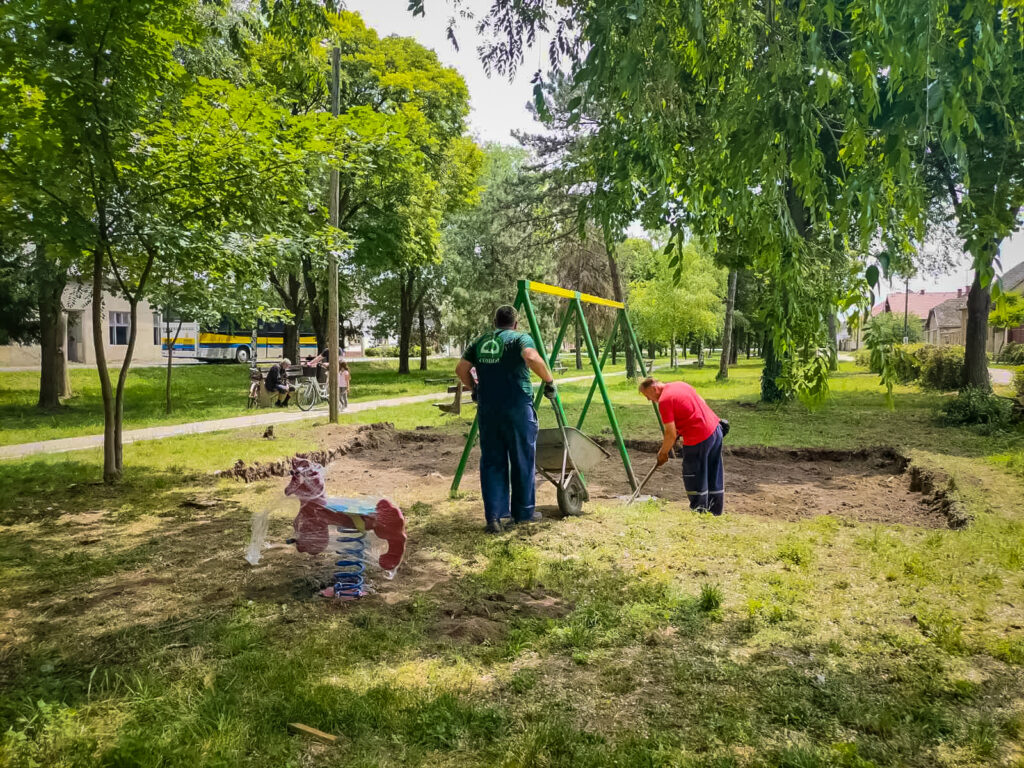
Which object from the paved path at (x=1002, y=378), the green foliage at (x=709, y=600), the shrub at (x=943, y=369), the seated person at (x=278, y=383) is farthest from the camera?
the paved path at (x=1002, y=378)

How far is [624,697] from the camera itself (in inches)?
116

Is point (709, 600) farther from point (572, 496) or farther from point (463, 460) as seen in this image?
point (463, 460)

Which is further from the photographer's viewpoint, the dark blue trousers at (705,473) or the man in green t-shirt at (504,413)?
the dark blue trousers at (705,473)

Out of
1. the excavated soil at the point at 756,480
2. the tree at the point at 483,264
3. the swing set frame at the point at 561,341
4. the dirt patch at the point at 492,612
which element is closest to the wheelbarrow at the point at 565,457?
the swing set frame at the point at 561,341

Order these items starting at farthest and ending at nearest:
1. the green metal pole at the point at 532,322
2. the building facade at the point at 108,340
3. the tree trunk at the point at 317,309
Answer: the building facade at the point at 108,340, the tree trunk at the point at 317,309, the green metal pole at the point at 532,322

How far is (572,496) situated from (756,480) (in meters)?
3.47

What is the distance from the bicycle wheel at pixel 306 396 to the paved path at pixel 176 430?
51 cm

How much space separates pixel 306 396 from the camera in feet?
55.6

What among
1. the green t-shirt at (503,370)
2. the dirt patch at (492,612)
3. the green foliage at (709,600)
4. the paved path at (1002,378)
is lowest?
the dirt patch at (492,612)

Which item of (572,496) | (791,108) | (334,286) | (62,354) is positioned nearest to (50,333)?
(62,354)

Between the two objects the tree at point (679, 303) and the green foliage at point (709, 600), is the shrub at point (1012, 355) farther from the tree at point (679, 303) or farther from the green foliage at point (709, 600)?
the green foliage at point (709, 600)

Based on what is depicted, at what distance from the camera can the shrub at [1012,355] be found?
2922cm

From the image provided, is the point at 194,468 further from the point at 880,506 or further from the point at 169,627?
the point at 880,506

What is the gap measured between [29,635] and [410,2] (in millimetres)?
4329
